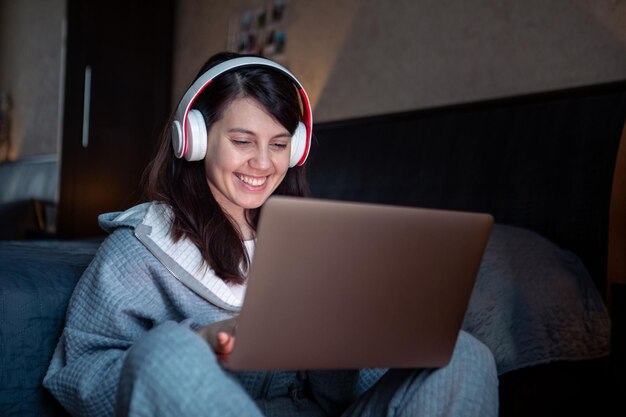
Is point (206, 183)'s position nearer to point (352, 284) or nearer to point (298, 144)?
point (298, 144)

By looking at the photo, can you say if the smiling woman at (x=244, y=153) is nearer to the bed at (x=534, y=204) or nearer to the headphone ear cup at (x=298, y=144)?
the headphone ear cup at (x=298, y=144)

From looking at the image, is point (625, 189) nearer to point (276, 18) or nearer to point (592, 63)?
point (592, 63)

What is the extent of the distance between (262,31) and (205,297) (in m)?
2.59

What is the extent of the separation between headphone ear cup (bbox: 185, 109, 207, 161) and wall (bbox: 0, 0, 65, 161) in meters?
3.37

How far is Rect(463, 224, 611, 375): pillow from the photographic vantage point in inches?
52.1

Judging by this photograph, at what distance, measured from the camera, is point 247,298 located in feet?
2.18

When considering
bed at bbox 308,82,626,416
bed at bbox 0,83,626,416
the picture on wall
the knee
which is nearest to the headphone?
bed at bbox 0,83,626,416

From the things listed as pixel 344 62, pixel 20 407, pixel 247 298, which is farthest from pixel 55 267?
pixel 344 62

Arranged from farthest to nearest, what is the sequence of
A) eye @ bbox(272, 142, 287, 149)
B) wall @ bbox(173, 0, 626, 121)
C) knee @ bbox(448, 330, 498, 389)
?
wall @ bbox(173, 0, 626, 121) < eye @ bbox(272, 142, 287, 149) < knee @ bbox(448, 330, 498, 389)

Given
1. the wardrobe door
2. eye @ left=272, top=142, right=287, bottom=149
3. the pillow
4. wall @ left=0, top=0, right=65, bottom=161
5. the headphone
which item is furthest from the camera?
wall @ left=0, top=0, right=65, bottom=161

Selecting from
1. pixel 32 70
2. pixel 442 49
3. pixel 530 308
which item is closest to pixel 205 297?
pixel 530 308

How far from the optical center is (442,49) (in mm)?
2367

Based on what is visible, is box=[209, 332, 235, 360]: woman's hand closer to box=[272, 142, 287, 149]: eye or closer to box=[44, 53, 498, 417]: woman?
box=[44, 53, 498, 417]: woman

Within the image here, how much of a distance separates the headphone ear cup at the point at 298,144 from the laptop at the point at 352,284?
45 cm
